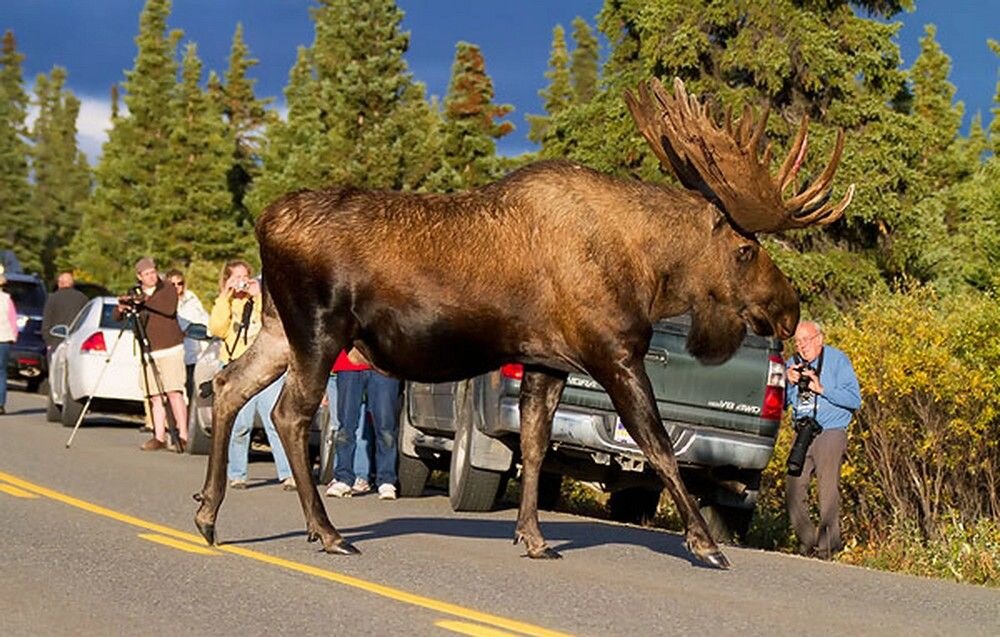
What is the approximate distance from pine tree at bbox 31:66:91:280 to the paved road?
81495 mm

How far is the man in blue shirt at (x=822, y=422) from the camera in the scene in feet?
39.8

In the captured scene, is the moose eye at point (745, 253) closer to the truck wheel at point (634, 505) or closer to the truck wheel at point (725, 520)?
the truck wheel at point (725, 520)

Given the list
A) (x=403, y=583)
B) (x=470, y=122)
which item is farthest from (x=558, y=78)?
(x=403, y=583)

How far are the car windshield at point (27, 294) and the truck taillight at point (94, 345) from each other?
1168 cm

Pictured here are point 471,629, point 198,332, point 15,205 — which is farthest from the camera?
point 15,205

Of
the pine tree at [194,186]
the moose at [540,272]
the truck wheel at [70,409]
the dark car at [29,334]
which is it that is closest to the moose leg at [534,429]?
the moose at [540,272]

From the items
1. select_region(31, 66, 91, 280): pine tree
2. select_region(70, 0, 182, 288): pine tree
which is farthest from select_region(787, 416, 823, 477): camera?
select_region(31, 66, 91, 280): pine tree

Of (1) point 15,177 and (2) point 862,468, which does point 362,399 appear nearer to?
(2) point 862,468

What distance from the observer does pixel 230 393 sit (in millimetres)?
9711

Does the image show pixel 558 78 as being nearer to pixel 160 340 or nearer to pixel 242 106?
pixel 242 106

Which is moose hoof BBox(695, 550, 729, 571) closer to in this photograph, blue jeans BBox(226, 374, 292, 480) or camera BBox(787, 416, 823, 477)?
camera BBox(787, 416, 823, 477)

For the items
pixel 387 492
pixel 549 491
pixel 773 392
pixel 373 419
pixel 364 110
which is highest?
pixel 364 110

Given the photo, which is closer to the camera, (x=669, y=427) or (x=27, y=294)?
(x=669, y=427)

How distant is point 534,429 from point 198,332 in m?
8.60
